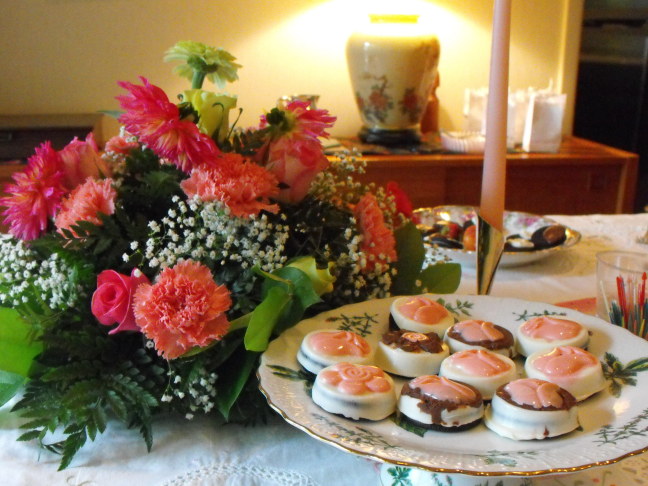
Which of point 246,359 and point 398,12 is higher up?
point 398,12

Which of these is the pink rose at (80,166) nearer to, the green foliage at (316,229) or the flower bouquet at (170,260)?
the flower bouquet at (170,260)

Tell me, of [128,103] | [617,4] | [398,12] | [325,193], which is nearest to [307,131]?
[325,193]

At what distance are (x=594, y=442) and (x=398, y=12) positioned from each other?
197 centimetres

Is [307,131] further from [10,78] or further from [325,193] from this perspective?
[10,78]

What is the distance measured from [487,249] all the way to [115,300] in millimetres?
434

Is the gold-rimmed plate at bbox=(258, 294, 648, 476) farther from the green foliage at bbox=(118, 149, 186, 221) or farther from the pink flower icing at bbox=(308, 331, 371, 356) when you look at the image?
the green foliage at bbox=(118, 149, 186, 221)

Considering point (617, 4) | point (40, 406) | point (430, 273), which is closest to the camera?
point (40, 406)

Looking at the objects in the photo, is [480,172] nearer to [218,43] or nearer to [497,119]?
[218,43]

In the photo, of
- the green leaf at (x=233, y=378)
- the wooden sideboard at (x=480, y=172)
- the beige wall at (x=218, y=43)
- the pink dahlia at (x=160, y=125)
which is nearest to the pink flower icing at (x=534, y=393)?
the green leaf at (x=233, y=378)

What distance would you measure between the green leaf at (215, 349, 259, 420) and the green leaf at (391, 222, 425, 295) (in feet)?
0.79

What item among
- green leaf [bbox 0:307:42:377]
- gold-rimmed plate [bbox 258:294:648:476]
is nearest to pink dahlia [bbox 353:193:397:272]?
gold-rimmed plate [bbox 258:294:648:476]

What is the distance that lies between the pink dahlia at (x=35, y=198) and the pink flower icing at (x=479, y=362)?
1.39ft

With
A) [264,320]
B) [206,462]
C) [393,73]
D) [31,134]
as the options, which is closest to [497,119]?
[264,320]

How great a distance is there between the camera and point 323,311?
74cm
